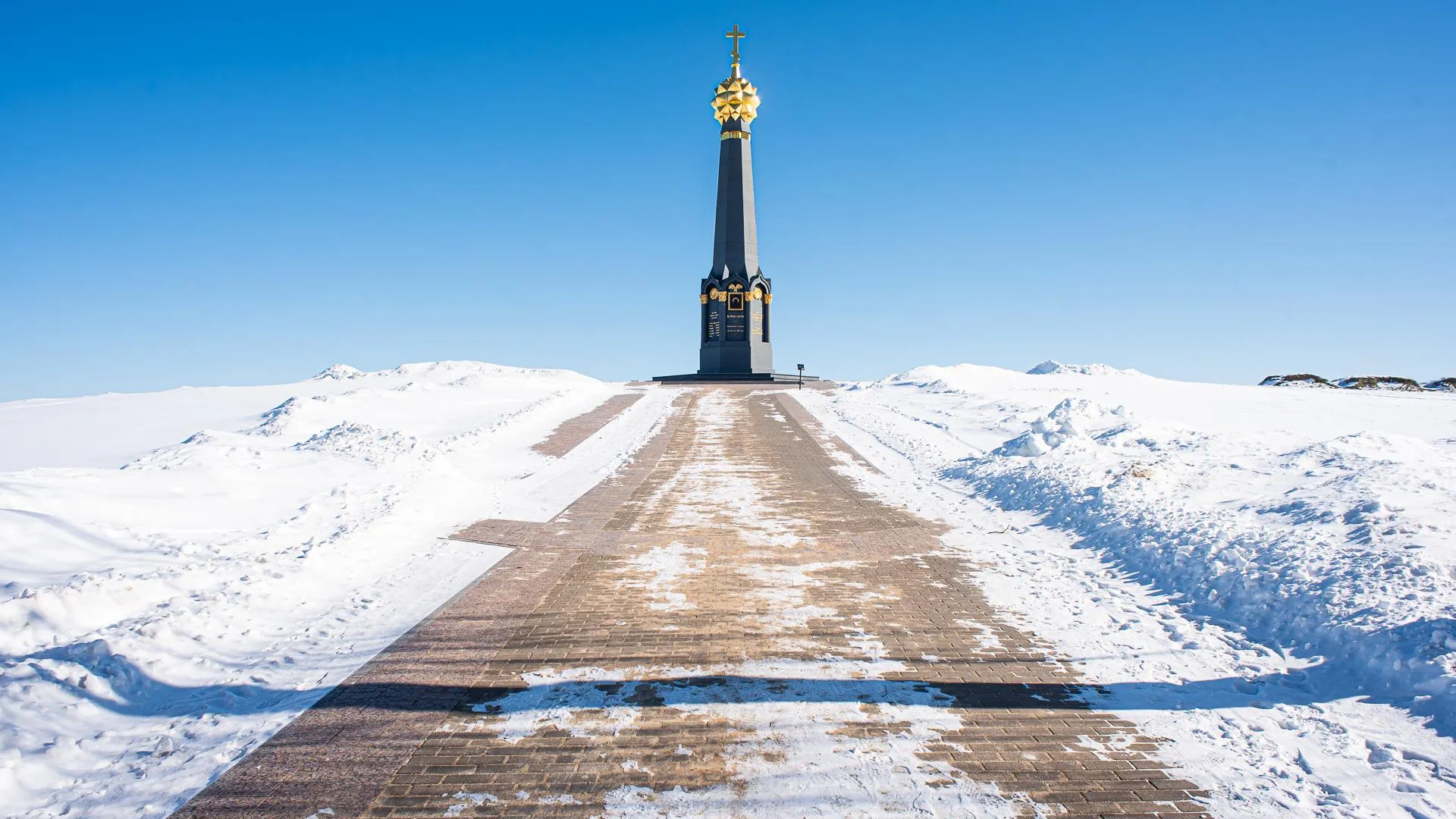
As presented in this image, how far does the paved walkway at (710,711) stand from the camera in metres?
3.44

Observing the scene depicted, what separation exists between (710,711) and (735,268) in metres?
32.5

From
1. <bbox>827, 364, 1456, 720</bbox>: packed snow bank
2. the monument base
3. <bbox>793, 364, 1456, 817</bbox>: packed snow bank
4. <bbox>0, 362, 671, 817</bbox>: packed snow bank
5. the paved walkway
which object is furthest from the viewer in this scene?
the monument base

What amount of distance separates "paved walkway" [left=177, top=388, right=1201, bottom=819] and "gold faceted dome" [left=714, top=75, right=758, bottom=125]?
1278 inches

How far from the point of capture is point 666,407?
889 inches

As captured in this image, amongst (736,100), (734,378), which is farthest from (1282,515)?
(736,100)

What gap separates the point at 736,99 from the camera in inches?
1421

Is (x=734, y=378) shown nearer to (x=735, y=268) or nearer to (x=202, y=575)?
(x=735, y=268)

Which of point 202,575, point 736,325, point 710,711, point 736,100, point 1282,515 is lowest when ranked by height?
point 710,711

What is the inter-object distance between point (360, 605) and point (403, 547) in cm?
182

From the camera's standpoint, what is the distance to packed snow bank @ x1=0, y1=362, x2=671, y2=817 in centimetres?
397

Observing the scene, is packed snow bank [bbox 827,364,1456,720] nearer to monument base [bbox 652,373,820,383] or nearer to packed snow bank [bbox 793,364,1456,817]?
packed snow bank [bbox 793,364,1456,817]

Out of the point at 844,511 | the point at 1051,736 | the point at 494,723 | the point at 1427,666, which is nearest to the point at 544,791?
the point at 494,723

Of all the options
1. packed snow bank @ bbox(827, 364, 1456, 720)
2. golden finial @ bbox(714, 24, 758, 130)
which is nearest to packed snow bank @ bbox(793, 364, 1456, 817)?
packed snow bank @ bbox(827, 364, 1456, 720)

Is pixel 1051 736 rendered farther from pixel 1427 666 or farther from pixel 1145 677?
pixel 1427 666
